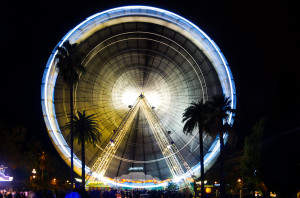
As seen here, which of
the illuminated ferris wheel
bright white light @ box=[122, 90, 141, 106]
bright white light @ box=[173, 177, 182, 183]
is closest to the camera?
the illuminated ferris wheel

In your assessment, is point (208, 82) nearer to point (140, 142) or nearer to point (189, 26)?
point (189, 26)

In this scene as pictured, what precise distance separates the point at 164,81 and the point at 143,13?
43.3 feet

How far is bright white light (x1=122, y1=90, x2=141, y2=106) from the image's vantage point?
58281mm

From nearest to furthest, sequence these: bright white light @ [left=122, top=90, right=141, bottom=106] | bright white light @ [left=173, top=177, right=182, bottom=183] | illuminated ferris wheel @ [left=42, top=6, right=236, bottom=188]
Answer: illuminated ferris wheel @ [left=42, top=6, right=236, bottom=188] < bright white light @ [left=173, top=177, right=182, bottom=183] < bright white light @ [left=122, top=90, right=141, bottom=106]

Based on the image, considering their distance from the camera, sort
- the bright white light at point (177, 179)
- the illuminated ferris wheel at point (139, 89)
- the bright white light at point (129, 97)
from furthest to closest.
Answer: the bright white light at point (129, 97) < the bright white light at point (177, 179) < the illuminated ferris wheel at point (139, 89)

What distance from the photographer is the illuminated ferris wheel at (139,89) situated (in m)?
50.8

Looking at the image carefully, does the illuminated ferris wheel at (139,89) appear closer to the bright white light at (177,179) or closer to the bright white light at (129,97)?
the bright white light at (129,97)

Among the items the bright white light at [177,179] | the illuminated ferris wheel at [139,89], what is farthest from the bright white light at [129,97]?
the bright white light at [177,179]

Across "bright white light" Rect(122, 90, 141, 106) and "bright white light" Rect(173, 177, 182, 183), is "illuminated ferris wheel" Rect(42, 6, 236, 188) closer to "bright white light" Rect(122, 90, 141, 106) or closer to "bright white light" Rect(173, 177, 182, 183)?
"bright white light" Rect(122, 90, 141, 106)

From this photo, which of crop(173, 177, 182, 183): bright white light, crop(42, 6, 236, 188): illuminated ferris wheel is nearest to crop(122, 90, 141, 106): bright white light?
crop(42, 6, 236, 188): illuminated ferris wheel

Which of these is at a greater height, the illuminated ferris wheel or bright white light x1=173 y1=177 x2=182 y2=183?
the illuminated ferris wheel

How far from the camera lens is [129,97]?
192ft

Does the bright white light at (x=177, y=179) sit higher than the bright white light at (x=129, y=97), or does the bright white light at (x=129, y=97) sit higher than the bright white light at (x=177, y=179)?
the bright white light at (x=129, y=97)

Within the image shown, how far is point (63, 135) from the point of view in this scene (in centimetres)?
5222
